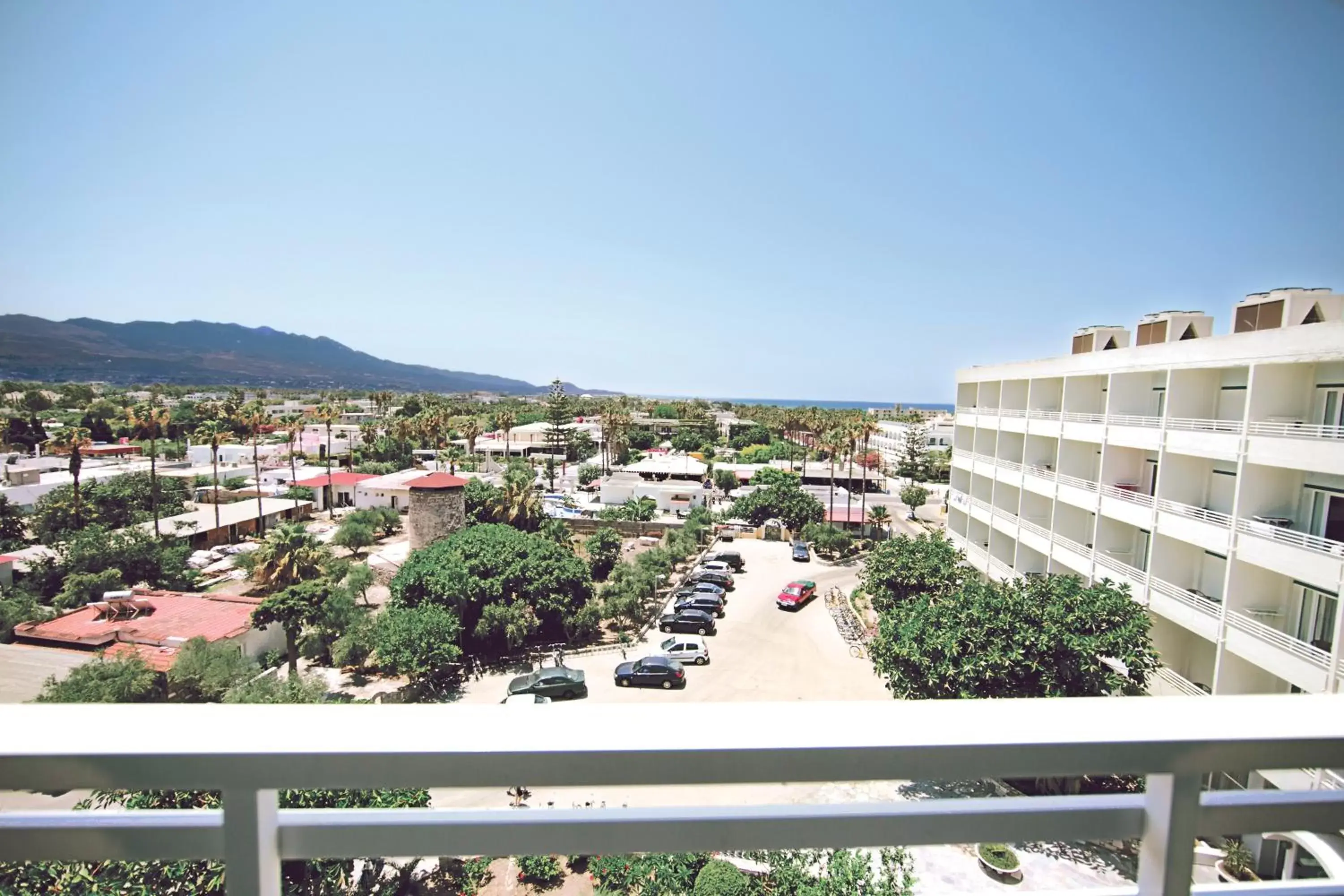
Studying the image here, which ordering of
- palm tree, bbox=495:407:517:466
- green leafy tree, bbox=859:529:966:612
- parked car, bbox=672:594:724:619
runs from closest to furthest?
green leafy tree, bbox=859:529:966:612 → parked car, bbox=672:594:724:619 → palm tree, bbox=495:407:517:466

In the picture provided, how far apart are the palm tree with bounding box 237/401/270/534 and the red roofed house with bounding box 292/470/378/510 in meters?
2.26

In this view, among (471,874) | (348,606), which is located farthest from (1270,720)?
(348,606)

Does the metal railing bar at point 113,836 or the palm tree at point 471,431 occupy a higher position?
the metal railing bar at point 113,836

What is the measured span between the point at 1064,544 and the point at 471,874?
10433 mm

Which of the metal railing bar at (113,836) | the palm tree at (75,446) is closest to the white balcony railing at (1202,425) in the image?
the metal railing bar at (113,836)

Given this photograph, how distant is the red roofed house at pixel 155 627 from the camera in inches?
434

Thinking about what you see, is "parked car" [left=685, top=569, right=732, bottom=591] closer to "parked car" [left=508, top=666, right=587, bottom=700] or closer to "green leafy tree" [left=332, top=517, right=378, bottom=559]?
"parked car" [left=508, top=666, right=587, bottom=700]

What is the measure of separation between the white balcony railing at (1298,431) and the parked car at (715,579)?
13.5 meters

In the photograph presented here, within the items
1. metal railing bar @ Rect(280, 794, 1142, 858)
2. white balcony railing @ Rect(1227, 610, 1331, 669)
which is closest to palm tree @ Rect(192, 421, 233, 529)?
metal railing bar @ Rect(280, 794, 1142, 858)

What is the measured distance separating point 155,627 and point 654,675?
32.3ft

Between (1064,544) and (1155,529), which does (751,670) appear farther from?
(1155,529)

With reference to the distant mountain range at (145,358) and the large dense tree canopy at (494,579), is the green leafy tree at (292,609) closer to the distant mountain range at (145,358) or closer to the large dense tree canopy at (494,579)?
the large dense tree canopy at (494,579)

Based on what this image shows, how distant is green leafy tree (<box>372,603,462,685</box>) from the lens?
37.5 feet

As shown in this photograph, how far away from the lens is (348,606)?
13.1 meters
